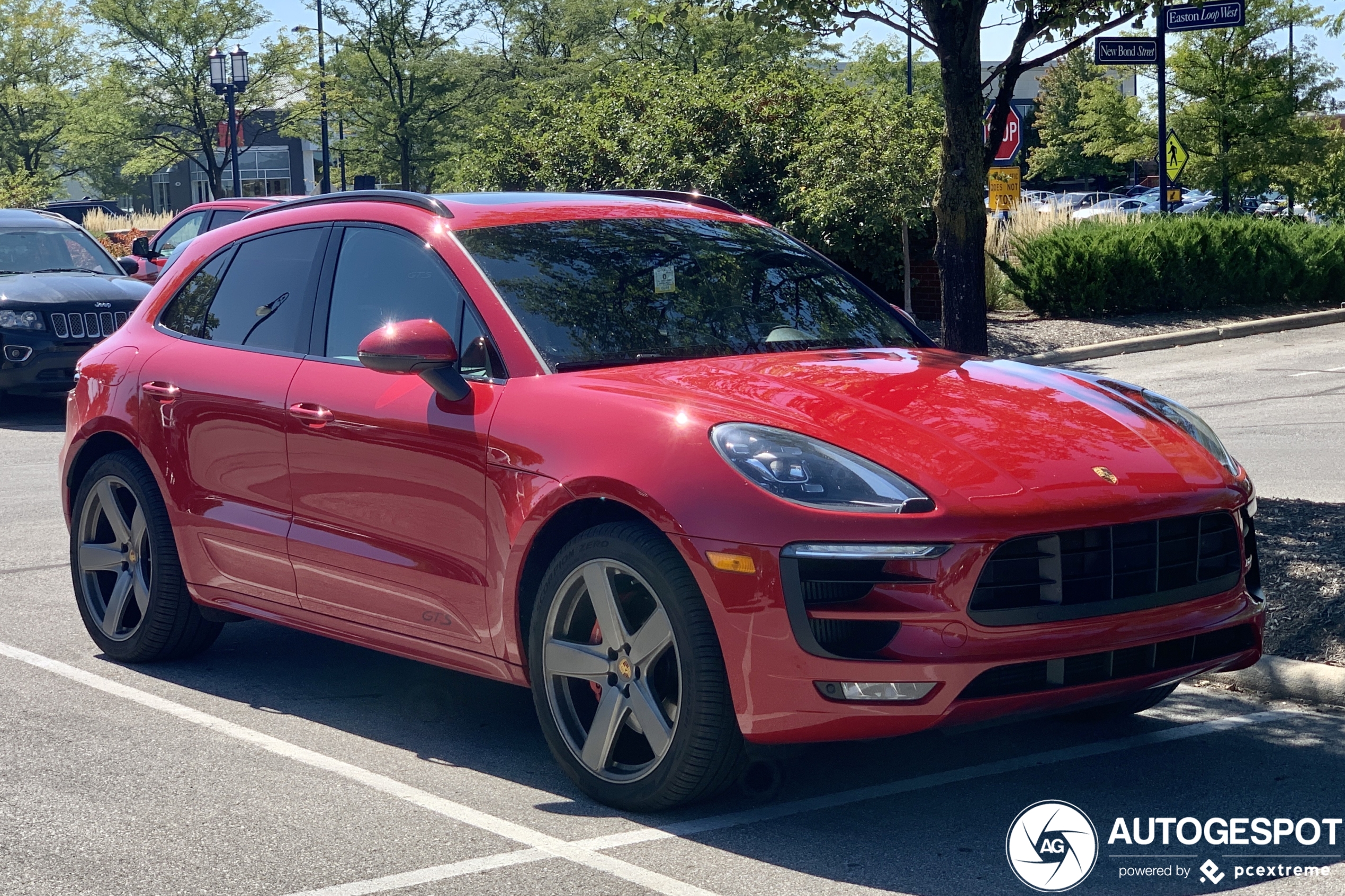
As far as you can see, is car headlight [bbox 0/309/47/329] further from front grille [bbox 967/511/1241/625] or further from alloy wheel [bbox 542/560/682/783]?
front grille [bbox 967/511/1241/625]

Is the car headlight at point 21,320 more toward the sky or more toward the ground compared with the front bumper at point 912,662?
more toward the sky

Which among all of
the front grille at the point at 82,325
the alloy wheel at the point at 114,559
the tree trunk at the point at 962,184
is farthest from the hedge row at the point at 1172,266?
the alloy wheel at the point at 114,559

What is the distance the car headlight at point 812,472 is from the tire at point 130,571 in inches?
110

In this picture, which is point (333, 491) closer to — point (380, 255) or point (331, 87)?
point (380, 255)

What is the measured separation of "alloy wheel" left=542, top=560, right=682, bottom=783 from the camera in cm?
425

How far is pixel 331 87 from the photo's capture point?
4047 cm

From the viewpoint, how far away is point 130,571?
625 cm

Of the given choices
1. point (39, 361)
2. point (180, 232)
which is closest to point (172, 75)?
point (180, 232)

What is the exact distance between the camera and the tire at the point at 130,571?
6039 mm

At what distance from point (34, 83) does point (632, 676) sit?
1943 inches

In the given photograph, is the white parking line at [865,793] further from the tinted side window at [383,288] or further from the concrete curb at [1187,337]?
the concrete curb at [1187,337]

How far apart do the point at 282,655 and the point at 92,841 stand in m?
2.28

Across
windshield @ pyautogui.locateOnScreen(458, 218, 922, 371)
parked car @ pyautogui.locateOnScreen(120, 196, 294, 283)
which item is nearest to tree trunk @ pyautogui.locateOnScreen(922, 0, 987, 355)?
windshield @ pyautogui.locateOnScreen(458, 218, 922, 371)

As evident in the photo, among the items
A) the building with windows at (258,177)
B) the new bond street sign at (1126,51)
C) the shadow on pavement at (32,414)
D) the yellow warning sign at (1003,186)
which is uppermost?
the building with windows at (258,177)
